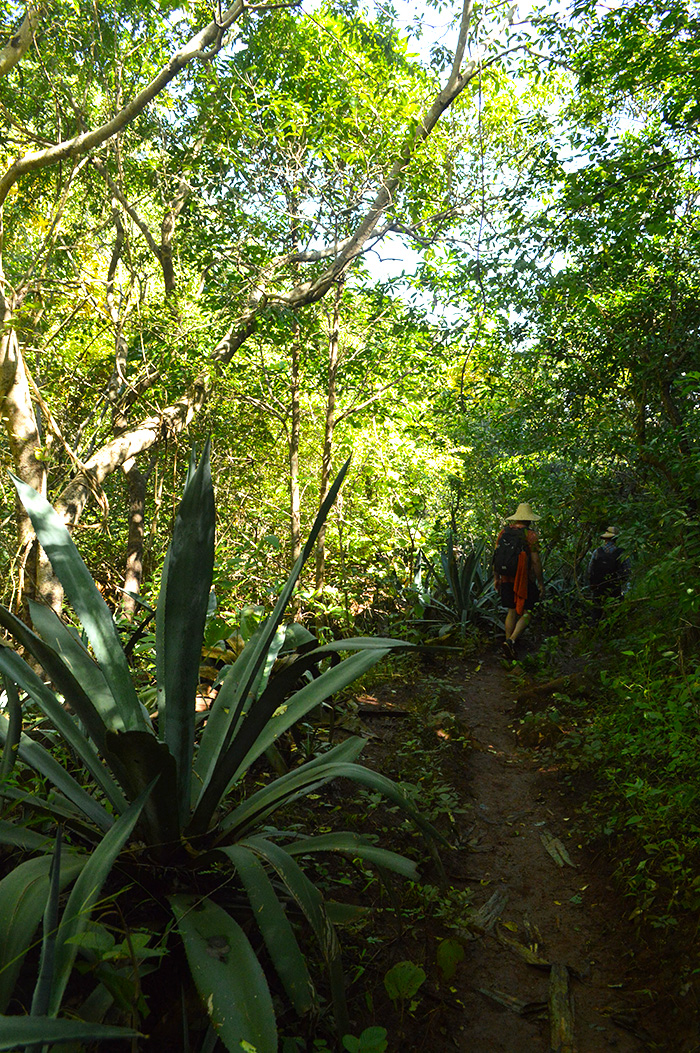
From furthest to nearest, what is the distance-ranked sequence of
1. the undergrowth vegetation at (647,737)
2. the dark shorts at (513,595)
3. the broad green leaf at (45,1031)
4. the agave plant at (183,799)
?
the dark shorts at (513,595)
the undergrowth vegetation at (647,737)
the agave plant at (183,799)
the broad green leaf at (45,1031)

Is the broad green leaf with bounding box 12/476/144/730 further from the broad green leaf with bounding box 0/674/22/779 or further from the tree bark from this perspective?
the tree bark

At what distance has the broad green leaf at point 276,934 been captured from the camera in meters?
1.40

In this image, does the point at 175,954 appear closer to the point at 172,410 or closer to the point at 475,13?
the point at 172,410

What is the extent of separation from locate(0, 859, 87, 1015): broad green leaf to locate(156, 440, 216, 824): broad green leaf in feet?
1.20

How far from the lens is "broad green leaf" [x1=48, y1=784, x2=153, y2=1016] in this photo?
1224mm

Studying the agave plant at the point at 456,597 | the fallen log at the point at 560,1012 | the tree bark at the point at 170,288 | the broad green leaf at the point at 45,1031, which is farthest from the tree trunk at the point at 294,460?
the broad green leaf at the point at 45,1031

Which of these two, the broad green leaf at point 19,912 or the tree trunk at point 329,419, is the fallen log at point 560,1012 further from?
the tree trunk at point 329,419

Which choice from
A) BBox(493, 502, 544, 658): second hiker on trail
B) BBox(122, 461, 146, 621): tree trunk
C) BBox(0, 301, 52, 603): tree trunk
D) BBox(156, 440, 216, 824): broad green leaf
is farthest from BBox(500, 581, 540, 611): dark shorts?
BBox(156, 440, 216, 824): broad green leaf

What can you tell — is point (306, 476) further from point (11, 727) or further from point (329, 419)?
point (11, 727)

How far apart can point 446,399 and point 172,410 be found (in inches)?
144

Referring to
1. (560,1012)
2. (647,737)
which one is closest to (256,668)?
(560,1012)

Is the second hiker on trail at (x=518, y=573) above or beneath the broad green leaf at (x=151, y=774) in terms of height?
above

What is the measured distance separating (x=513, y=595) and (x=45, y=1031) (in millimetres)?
5445

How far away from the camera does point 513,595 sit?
239 inches
